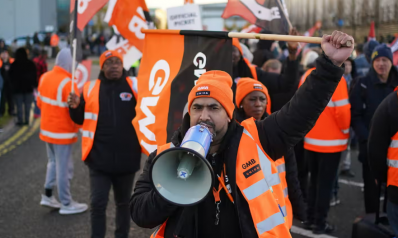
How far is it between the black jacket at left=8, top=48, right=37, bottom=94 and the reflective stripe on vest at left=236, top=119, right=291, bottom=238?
10.8 metres

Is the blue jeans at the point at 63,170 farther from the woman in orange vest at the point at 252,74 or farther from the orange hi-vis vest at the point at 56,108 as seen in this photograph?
the woman in orange vest at the point at 252,74

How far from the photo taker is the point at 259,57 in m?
9.45

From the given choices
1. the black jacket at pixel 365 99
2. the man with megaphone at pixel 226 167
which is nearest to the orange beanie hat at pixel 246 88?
the man with megaphone at pixel 226 167

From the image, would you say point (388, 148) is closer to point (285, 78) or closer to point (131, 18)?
point (285, 78)

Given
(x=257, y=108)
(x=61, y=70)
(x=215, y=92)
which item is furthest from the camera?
(x=61, y=70)

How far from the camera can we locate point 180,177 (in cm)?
218

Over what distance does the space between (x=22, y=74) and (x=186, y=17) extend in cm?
694

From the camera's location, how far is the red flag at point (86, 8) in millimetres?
4633

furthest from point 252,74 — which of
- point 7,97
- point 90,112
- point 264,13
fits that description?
point 7,97

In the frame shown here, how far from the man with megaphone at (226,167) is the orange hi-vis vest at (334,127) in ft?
10.5

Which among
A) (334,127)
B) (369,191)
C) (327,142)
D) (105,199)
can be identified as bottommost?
(369,191)

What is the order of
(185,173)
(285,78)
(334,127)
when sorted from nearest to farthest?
(185,173) < (285,78) < (334,127)

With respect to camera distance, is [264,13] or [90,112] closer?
[90,112]

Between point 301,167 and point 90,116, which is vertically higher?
point 90,116
